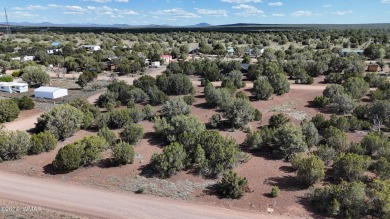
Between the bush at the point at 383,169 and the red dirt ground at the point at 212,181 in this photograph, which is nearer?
the red dirt ground at the point at 212,181

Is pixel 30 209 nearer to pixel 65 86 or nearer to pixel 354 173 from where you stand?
pixel 354 173

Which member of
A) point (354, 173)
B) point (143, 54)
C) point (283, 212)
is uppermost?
point (143, 54)

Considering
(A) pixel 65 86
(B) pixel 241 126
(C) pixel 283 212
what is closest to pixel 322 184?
(C) pixel 283 212

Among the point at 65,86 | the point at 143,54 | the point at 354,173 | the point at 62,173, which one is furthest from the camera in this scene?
the point at 143,54

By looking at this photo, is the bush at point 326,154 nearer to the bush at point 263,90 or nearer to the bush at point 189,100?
the bush at point 263,90

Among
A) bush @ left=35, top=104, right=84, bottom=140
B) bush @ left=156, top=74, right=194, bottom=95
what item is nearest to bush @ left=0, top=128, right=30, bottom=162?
bush @ left=35, top=104, right=84, bottom=140

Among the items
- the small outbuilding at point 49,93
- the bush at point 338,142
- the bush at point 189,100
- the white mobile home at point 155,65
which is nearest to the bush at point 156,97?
the bush at point 189,100

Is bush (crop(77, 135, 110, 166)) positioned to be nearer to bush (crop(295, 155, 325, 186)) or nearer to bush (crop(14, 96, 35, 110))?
bush (crop(295, 155, 325, 186))
